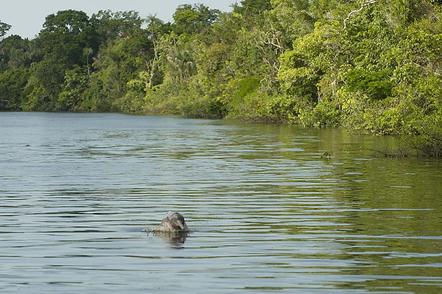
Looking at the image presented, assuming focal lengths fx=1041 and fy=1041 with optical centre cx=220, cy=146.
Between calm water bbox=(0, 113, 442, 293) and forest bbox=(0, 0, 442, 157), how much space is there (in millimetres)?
6324

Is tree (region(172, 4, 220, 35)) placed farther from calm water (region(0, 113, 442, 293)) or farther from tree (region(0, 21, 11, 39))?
calm water (region(0, 113, 442, 293))

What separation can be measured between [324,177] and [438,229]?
30.4 ft

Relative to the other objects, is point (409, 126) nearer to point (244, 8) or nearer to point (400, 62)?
point (400, 62)

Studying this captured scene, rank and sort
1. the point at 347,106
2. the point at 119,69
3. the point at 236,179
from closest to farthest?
the point at 236,179 → the point at 347,106 → the point at 119,69

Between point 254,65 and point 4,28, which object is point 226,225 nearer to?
point 254,65

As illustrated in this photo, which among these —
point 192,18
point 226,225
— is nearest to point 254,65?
point 192,18

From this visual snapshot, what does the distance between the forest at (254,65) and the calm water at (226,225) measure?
20.7ft

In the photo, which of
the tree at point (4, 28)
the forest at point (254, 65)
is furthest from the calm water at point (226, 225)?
the tree at point (4, 28)

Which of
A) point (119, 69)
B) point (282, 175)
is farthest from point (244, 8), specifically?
point (282, 175)

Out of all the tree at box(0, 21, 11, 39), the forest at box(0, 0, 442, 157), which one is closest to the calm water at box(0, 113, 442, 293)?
the forest at box(0, 0, 442, 157)

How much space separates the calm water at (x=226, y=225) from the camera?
34.2ft

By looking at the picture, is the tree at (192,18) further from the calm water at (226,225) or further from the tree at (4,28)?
the calm water at (226,225)

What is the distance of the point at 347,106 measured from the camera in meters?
44.3

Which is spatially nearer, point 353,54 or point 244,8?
point 353,54
